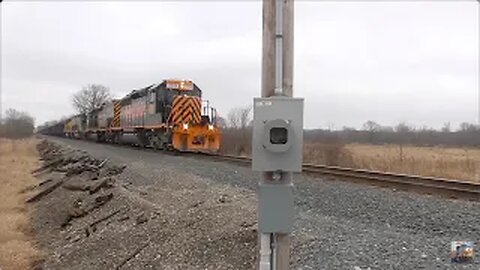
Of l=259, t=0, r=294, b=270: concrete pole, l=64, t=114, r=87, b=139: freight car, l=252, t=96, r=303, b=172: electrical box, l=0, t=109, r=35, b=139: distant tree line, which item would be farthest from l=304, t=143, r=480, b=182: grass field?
l=0, t=109, r=35, b=139: distant tree line


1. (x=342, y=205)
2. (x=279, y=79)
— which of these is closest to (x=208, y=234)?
(x=342, y=205)

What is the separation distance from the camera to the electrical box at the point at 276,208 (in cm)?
332

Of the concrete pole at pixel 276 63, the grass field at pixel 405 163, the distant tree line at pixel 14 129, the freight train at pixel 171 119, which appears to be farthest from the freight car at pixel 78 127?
the concrete pole at pixel 276 63

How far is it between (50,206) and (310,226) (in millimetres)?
9593

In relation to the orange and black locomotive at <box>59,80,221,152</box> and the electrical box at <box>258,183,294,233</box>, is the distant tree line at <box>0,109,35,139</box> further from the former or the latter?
the electrical box at <box>258,183,294,233</box>

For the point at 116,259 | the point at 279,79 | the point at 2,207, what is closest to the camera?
the point at 279,79

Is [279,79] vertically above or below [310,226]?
above

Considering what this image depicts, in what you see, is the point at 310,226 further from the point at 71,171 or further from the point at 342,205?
the point at 71,171

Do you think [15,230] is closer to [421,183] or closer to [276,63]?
[421,183]

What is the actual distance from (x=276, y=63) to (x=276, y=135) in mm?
443

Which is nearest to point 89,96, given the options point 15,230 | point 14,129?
point 14,129

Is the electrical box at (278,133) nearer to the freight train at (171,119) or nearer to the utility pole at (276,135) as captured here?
the utility pole at (276,135)

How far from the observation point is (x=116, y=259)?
27.0 feet

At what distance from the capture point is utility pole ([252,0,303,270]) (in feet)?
10.6
